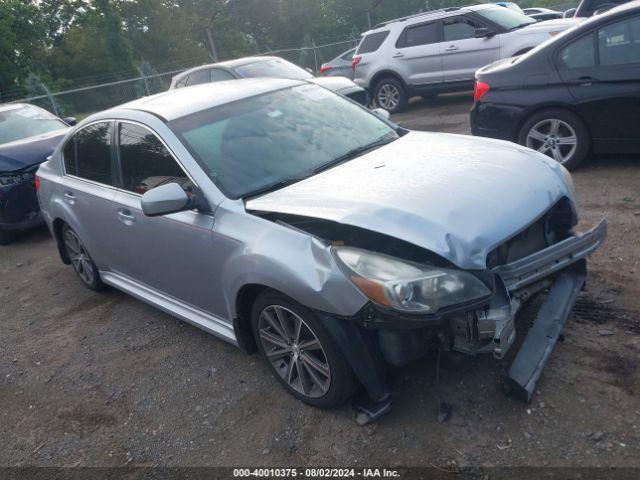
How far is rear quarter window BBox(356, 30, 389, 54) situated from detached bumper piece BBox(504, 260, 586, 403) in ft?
32.1

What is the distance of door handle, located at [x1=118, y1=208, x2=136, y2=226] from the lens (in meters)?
4.05

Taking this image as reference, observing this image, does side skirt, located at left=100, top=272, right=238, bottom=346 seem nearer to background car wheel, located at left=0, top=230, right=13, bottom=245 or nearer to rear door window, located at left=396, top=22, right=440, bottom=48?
background car wheel, located at left=0, top=230, right=13, bottom=245

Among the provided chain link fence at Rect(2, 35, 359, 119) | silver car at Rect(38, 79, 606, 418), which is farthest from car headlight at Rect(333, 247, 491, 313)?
chain link fence at Rect(2, 35, 359, 119)

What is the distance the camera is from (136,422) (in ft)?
11.5

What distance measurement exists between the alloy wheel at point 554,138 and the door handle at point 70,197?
4.63 metres

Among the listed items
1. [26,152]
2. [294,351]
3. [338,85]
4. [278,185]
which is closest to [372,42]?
[338,85]

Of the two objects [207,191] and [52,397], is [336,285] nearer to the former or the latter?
[207,191]

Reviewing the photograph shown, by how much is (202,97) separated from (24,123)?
20.1 feet

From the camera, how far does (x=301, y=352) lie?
10.4ft

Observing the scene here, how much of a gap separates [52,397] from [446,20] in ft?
32.8

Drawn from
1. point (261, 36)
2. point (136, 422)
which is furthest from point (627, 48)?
point (261, 36)

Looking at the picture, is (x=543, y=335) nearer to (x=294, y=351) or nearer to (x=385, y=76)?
(x=294, y=351)

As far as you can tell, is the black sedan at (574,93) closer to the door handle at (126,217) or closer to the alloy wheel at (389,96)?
the door handle at (126,217)

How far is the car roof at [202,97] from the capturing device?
13.0 ft
